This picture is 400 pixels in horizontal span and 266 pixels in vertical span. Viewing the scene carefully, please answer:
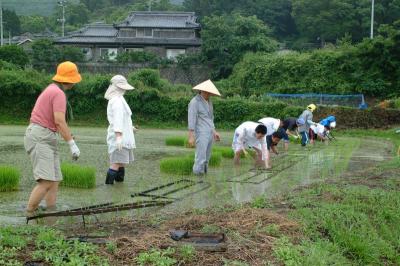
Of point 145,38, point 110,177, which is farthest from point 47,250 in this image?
point 145,38

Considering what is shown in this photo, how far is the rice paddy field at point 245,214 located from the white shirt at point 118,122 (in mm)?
565

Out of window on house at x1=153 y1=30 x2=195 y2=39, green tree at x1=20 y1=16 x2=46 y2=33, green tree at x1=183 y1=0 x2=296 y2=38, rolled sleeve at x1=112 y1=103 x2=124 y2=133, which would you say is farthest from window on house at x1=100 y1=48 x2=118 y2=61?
rolled sleeve at x1=112 y1=103 x2=124 y2=133

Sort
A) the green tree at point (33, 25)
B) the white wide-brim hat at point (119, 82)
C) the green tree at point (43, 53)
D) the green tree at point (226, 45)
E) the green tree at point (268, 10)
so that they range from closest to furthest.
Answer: the white wide-brim hat at point (119, 82) → the green tree at point (226, 45) → the green tree at point (43, 53) → the green tree at point (268, 10) → the green tree at point (33, 25)

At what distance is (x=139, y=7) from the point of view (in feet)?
204

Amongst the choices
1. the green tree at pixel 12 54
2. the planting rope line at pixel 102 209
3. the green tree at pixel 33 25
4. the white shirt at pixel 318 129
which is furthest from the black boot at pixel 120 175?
the green tree at pixel 33 25

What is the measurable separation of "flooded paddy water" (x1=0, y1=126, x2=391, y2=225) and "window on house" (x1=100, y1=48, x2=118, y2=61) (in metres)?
26.6

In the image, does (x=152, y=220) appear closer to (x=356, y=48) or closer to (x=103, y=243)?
(x=103, y=243)

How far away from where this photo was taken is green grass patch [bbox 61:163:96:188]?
7.09 metres

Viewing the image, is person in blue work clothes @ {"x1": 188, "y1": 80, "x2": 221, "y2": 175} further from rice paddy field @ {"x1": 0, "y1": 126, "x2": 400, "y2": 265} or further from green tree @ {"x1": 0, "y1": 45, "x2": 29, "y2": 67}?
green tree @ {"x1": 0, "y1": 45, "x2": 29, "y2": 67}

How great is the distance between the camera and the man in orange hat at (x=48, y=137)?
5.29 metres

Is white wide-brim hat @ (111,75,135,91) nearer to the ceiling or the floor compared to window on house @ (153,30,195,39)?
nearer to the floor

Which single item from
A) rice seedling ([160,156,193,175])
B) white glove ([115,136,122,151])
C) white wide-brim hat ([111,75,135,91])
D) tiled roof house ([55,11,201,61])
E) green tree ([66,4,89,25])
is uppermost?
green tree ([66,4,89,25])

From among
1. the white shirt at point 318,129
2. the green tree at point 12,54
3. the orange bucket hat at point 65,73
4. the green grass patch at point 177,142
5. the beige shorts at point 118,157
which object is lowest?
the green grass patch at point 177,142

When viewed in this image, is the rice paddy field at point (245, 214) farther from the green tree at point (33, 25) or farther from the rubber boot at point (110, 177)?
the green tree at point (33, 25)
